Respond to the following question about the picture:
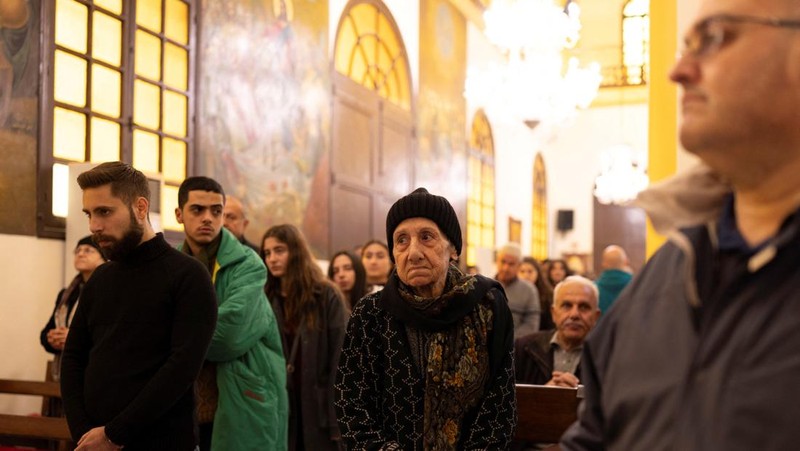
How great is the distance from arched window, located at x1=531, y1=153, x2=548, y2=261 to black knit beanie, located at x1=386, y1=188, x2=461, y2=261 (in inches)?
892

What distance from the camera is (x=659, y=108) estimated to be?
5.09 metres

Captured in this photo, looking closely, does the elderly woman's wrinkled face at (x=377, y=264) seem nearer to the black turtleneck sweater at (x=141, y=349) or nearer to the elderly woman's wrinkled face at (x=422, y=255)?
the black turtleneck sweater at (x=141, y=349)

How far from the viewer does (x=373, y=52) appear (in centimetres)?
1505

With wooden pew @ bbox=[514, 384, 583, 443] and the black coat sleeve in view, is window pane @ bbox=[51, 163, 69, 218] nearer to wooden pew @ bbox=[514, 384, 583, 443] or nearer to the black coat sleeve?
wooden pew @ bbox=[514, 384, 583, 443]

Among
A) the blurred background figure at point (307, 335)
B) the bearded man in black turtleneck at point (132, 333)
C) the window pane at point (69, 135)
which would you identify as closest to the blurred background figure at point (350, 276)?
the blurred background figure at point (307, 335)

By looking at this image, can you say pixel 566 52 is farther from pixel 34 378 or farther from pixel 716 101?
pixel 716 101

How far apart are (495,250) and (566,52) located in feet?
31.9

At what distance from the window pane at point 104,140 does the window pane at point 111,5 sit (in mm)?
1056

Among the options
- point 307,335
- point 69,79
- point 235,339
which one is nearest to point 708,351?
point 235,339

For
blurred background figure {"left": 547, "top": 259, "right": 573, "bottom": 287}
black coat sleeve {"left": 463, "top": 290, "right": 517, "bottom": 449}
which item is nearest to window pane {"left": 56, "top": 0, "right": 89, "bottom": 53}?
black coat sleeve {"left": 463, "top": 290, "right": 517, "bottom": 449}

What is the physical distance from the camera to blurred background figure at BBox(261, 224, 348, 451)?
19.0 ft

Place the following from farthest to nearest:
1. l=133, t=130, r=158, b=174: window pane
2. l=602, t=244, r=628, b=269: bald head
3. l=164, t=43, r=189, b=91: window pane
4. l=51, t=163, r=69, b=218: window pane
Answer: l=602, t=244, r=628, b=269: bald head
l=164, t=43, r=189, b=91: window pane
l=133, t=130, r=158, b=174: window pane
l=51, t=163, r=69, b=218: window pane

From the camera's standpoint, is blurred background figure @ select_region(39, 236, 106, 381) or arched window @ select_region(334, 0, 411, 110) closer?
blurred background figure @ select_region(39, 236, 106, 381)

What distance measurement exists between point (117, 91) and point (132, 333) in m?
5.54
